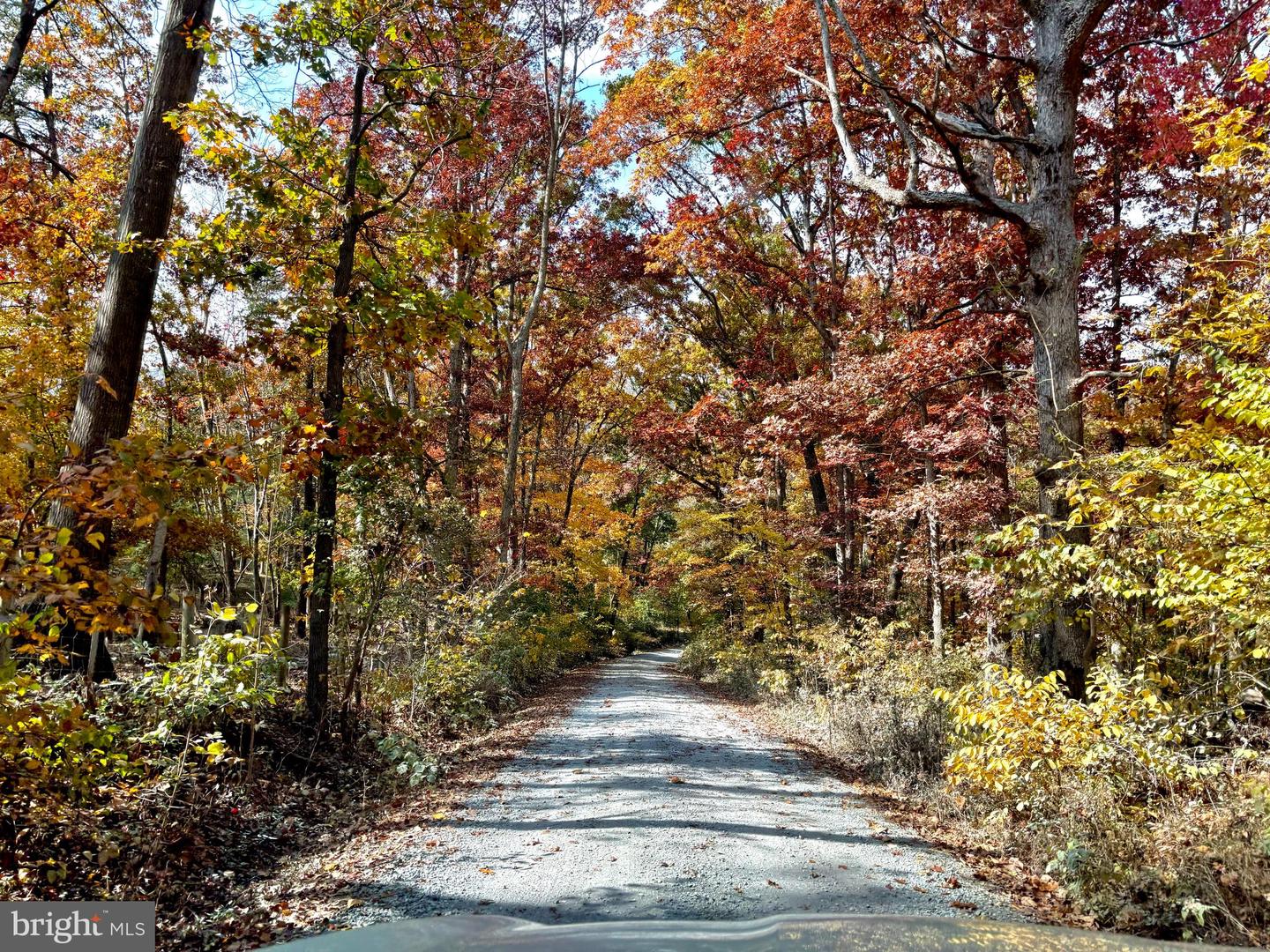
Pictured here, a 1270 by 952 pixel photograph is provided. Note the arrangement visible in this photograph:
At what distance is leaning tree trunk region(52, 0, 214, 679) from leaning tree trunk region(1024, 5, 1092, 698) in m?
7.77

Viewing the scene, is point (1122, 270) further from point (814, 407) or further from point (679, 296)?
point (679, 296)

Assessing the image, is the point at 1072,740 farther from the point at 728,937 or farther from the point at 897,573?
the point at 897,573

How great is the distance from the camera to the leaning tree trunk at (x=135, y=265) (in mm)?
5109

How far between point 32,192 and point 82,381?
769 cm

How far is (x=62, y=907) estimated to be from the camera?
3238 millimetres

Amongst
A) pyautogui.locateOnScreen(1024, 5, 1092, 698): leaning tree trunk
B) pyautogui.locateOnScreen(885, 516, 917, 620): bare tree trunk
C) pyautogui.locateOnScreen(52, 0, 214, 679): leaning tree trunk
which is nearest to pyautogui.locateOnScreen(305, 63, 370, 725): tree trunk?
pyautogui.locateOnScreen(52, 0, 214, 679): leaning tree trunk

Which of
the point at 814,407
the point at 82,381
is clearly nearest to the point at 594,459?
the point at 814,407

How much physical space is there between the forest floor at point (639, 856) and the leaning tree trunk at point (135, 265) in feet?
9.72

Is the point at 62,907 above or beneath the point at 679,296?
beneath

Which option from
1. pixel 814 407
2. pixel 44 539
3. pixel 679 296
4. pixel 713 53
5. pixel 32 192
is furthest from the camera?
pixel 679 296

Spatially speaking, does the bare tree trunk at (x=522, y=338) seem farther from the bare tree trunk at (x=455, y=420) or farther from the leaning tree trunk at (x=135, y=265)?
the leaning tree trunk at (x=135, y=265)

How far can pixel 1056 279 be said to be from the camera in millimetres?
6754

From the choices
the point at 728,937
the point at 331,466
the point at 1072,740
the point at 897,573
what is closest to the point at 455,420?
the point at 331,466

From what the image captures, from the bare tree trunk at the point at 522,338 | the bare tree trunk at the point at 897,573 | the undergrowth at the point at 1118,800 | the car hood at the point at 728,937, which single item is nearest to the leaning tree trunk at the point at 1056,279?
the undergrowth at the point at 1118,800
